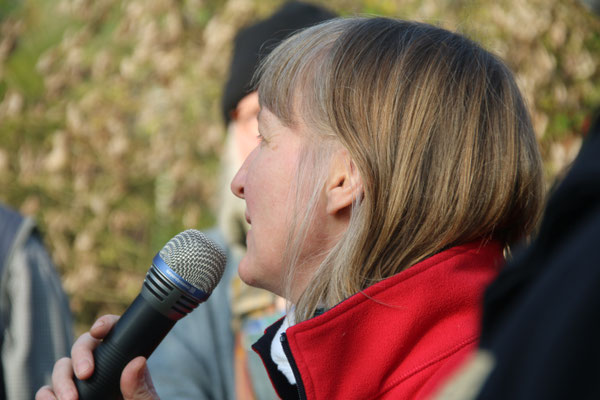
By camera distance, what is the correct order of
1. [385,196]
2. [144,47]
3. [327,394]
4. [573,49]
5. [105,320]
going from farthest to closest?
1. [144,47]
2. [573,49]
3. [105,320]
4. [385,196]
5. [327,394]

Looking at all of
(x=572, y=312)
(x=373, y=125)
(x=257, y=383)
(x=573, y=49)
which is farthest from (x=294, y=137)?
(x=573, y=49)

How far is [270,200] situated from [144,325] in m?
0.37

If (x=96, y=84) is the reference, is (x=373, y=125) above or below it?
above

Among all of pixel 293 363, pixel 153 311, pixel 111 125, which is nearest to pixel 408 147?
pixel 293 363

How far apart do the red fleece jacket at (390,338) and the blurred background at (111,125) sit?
361 cm

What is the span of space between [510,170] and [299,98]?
1.56 ft

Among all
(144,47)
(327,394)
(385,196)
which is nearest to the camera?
(327,394)

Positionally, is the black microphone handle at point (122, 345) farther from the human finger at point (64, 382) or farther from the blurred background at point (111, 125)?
the blurred background at point (111, 125)

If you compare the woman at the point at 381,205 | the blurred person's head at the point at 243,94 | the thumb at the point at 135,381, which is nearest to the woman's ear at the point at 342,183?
the woman at the point at 381,205

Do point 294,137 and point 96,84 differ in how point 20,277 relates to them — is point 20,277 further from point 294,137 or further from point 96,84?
point 96,84

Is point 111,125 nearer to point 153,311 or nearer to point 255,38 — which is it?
point 255,38

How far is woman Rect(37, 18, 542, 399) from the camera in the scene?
1334 mm

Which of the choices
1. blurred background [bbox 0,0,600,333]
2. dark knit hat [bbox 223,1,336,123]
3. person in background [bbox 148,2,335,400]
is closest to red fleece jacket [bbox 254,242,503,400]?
person in background [bbox 148,2,335,400]

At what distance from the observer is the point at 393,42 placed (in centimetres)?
153
